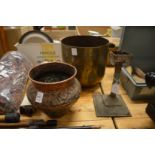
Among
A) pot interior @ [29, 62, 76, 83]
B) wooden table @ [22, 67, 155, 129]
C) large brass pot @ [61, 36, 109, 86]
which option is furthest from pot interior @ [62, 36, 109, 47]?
wooden table @ [22, 67, 155, 129]

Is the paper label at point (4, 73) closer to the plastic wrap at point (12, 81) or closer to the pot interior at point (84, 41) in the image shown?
the plastic wrap at point (12, 81)

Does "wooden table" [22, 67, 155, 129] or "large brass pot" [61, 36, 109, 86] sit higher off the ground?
"large brass pot" [61, 36, 109, 86]

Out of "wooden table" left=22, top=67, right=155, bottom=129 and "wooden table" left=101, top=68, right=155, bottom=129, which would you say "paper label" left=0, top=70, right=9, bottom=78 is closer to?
"wooden table" left=22, top=67, right=155, bottom=129

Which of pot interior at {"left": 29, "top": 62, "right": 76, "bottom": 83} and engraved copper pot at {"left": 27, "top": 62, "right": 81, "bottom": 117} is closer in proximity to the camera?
engraved copper pot at {"left": 27, "top": 62, "right": 81, "bottom": 117}

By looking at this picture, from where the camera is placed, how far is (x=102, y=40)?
0.90m

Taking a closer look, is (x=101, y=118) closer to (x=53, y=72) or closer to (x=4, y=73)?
(x=53, y=72)

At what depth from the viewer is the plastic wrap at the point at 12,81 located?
0.67 metres

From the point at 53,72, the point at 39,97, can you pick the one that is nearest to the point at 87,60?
the point at 53,72

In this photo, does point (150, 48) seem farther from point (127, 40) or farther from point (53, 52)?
point (53, 52)

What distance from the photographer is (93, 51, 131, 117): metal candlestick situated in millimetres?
686

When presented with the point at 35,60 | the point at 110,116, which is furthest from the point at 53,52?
the point at 110,116

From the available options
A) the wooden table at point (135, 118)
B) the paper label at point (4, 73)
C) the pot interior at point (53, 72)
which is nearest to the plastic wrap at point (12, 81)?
the paper label at point (4, 73)

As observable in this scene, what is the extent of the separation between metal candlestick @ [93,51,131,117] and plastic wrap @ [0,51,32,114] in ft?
1.09

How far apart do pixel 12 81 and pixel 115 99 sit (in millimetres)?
459
